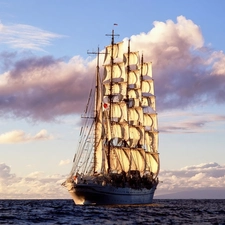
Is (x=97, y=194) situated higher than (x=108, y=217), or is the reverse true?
(x=97, y=194)

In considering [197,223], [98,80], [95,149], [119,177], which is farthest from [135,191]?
[197,223]

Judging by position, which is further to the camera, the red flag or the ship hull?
the red flag

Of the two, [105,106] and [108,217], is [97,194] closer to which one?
[105,106]

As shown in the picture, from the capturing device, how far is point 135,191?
138 metres

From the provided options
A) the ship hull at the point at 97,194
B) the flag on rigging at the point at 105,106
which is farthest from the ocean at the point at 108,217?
the flag on rigging at the point at 105,106

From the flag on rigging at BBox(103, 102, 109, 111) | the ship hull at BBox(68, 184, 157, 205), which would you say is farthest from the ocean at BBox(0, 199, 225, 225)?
the flag on rigging at BBox(103, 102, 109, 111)

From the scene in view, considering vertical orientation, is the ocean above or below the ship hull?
below

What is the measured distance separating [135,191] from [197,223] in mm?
66649

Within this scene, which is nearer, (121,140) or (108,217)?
(108,217)

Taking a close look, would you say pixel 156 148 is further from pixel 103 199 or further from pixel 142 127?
pixel 103 199

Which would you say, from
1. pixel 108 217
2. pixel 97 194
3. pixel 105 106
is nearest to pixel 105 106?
pixel 105 106

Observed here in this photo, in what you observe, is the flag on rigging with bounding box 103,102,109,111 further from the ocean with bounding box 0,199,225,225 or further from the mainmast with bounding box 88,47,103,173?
the ocean with bounding box 0,199,225,225

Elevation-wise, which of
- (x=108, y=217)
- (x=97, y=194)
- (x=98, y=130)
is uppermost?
(x=98, y=130)

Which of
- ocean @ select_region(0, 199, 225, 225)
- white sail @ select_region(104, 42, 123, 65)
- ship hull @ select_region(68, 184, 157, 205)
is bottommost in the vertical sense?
ocean @ select_region(0, 199, 225, 225)
